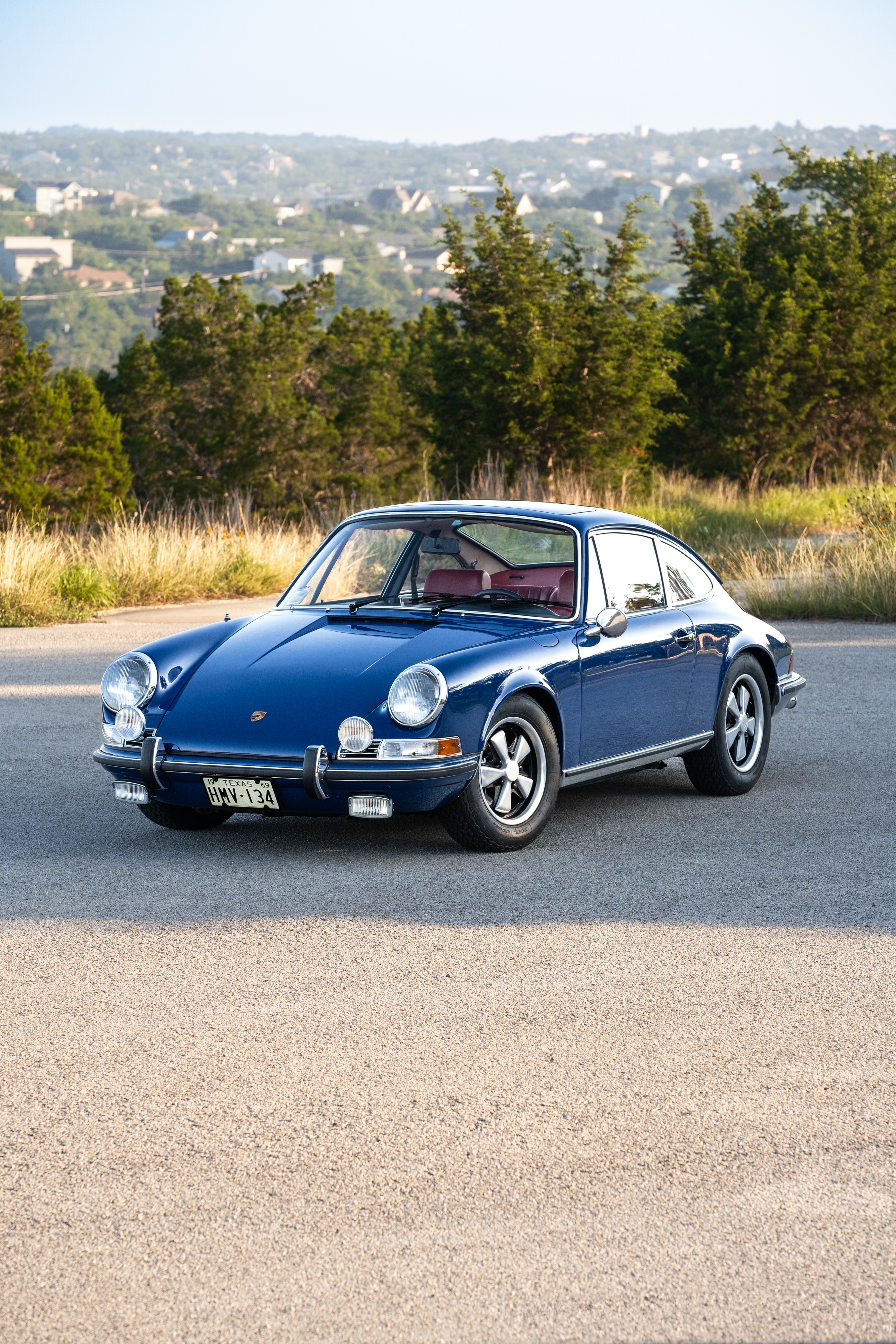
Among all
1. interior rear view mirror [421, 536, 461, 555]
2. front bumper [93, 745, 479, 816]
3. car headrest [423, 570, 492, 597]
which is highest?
interior rear view mirror [421, 536, 461, 555]

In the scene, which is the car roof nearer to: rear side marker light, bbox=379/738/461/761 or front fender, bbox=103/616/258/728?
front fender, bbox=103/616/258/728

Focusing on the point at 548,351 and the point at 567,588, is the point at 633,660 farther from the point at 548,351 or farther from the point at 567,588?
the point at 548,351

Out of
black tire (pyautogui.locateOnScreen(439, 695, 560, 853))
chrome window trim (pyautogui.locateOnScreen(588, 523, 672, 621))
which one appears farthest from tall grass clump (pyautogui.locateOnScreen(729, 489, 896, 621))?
black tire (pyautogui.locateOnScreen(439, 695, 560, 853))

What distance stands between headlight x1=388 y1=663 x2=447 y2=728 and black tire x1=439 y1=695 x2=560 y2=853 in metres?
0.30

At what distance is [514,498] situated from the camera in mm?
22859

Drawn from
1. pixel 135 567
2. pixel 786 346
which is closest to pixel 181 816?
pixel 135 567

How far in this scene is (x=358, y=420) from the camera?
1449 inches

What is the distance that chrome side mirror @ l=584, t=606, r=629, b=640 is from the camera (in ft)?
24.7

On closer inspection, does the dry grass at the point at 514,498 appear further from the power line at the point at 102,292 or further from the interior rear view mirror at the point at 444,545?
the power line at the point at 102,292

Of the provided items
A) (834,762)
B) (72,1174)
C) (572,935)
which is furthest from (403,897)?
(834,762)

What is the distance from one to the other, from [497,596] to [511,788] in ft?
3.67

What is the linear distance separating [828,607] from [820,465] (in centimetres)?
1703

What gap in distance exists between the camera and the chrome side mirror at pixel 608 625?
7535 millimetres

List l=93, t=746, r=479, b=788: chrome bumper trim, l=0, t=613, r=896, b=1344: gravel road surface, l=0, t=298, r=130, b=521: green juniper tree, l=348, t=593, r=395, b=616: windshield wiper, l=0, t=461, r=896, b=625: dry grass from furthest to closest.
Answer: l=0, t=298, r=130, b=521: green juniper tree → l=0, t=461, r=896, b=625: dry grass → l=348, t=593, r=395, b=616: windshield wiper → l=93, t=746, r=479, b=788: chrome bumper trim → l=0, t=613, r=896, b=1344: gravel road surface
